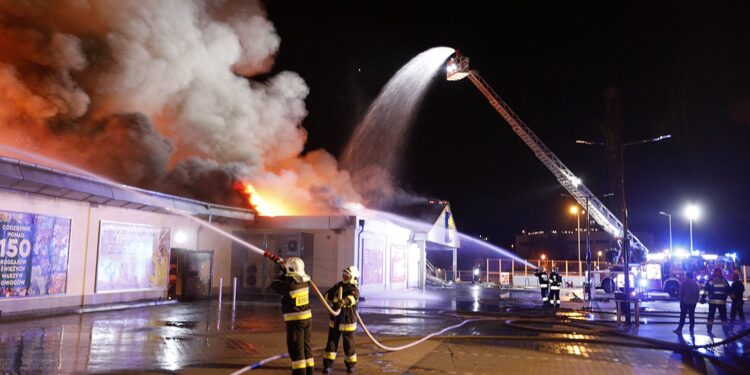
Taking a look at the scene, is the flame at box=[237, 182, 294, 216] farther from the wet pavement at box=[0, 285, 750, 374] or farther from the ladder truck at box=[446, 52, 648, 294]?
the ladder truck at box=[446, 52, 648, 294]

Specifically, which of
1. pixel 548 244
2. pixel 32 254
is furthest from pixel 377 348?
pixel 548 244

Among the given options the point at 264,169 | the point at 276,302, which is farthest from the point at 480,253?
the point at 276,302

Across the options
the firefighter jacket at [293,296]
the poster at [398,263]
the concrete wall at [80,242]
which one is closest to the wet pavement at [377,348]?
the concrete wall at [80,242]

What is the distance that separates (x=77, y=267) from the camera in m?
17.3

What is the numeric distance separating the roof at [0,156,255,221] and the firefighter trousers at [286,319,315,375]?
31.9 feet

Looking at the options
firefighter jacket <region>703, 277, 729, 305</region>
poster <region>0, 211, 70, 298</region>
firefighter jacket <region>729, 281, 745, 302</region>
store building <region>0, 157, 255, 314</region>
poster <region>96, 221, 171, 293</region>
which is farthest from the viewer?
poster <region>96, 221, 171, 293</region>

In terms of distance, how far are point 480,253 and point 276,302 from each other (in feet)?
200

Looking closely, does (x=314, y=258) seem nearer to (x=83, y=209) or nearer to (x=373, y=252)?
(x=373, y=252)

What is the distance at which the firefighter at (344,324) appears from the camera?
877cm

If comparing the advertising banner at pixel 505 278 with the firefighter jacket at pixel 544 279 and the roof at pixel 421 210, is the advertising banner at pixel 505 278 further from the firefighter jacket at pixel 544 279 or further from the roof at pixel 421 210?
the firefighter jacket at pixel 544 279

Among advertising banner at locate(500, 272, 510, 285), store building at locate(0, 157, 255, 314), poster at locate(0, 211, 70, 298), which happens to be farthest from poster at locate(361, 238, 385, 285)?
advertising banner at locate(500, 272, 510, 285)

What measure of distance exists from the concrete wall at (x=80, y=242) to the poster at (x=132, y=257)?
177 mm

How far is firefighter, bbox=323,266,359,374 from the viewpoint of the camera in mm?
8766

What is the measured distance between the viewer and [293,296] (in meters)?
7.82
